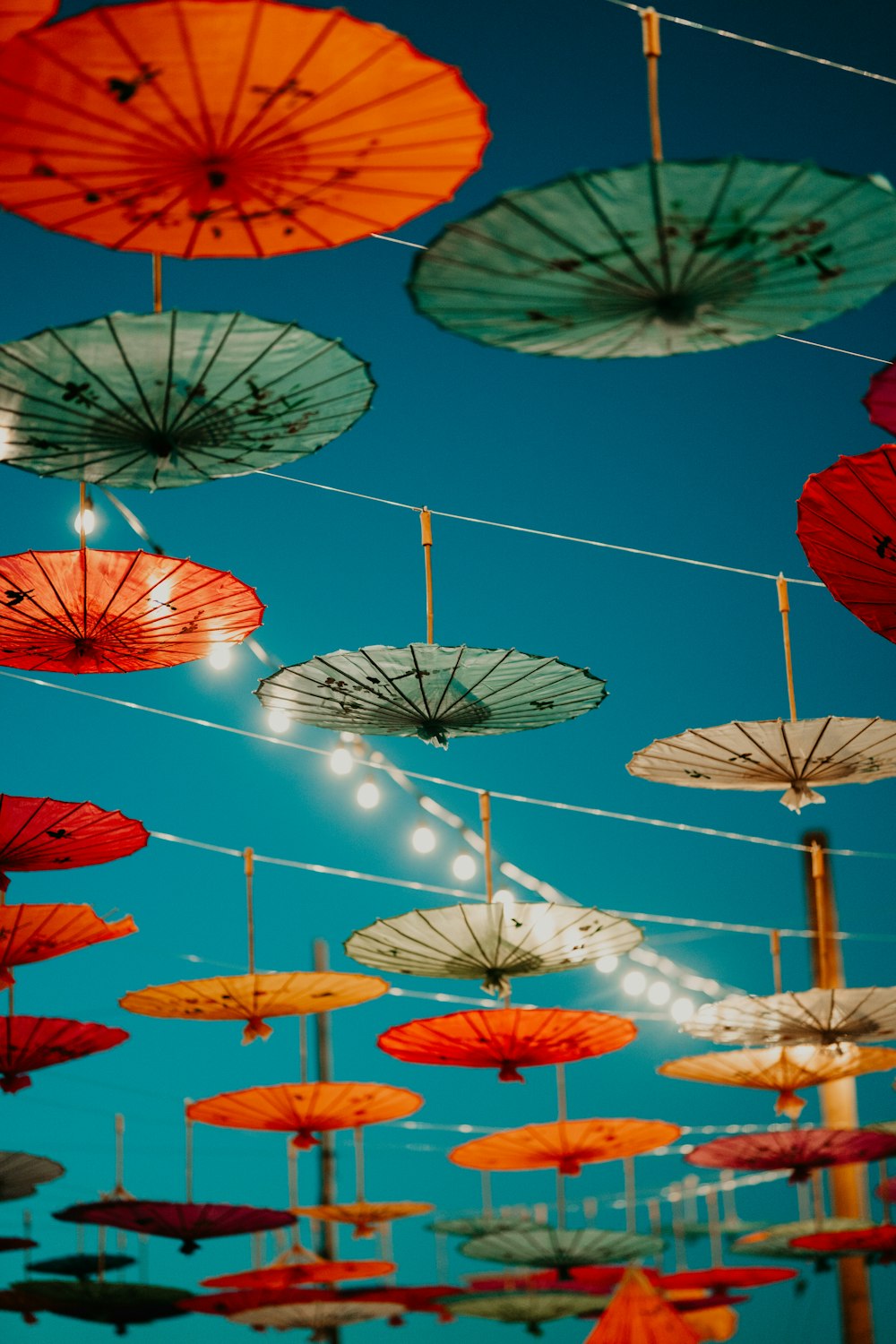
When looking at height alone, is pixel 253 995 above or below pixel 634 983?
below

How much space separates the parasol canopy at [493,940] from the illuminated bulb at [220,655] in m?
2.01

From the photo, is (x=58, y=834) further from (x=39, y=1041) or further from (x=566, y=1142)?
(x=566, y=1142)

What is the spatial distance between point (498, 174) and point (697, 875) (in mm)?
14467

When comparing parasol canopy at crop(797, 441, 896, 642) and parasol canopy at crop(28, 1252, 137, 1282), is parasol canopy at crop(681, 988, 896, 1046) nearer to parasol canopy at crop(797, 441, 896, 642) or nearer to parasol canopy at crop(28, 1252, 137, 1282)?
parasol canopy at crop(797, 441, 896, 642)

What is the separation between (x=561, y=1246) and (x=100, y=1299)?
4.33 m

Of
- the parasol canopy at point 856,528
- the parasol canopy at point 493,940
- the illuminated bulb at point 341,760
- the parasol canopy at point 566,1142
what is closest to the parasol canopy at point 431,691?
the parasol canopy at point 856,528

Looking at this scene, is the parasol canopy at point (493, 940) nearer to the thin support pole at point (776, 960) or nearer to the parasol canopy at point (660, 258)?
the thin support pole at point (776, 960)

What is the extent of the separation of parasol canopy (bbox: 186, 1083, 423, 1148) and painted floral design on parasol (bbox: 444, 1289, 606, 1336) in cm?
205

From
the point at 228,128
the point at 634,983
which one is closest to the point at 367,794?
the point at 634,983

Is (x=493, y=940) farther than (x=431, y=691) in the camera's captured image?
Yes

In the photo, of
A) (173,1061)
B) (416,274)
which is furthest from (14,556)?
(173,1061)

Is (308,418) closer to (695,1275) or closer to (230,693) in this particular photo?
(695,1275)

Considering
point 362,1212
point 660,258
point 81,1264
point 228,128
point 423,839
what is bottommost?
point 81,1264

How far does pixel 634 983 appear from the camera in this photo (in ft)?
44.1
